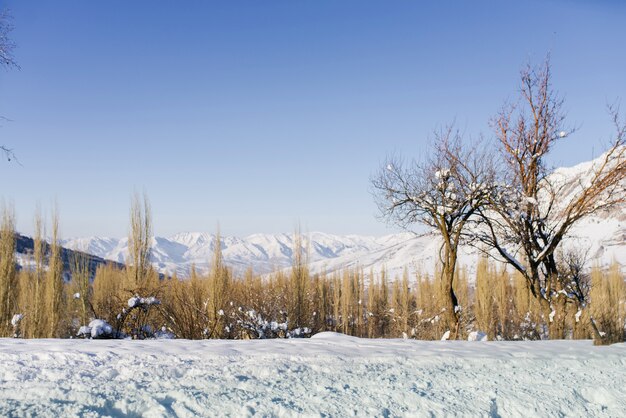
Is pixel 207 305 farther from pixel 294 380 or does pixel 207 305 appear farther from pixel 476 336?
pixel 294 380

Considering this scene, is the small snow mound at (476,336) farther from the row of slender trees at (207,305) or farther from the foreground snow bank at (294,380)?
the foreground snow bank at (294,380)

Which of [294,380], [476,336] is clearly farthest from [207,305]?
[294,380]

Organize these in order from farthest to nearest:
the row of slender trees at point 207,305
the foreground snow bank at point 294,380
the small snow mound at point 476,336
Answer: the row of slender trees at point 207,305 < the small snow mound at point 476,336 < the foreground snow bank at point 294,380

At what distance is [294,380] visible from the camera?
182 inches

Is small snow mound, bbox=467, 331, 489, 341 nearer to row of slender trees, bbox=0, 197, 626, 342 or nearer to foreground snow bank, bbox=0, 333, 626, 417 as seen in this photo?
row of slender trees, bbox=0, 197, 626, 342

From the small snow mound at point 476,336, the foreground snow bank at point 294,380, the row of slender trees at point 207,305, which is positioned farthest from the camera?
the row of slender trees at point 207,305

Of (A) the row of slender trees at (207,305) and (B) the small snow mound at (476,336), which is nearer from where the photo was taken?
(B) the small snow mound at (476,336)

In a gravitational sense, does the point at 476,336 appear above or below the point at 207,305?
below

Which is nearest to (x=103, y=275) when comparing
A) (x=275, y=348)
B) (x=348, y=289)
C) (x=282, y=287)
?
(x=282, y=287)

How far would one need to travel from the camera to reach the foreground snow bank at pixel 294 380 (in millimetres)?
3906

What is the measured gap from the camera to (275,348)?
5695mm

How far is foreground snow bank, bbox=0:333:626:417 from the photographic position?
154 inches

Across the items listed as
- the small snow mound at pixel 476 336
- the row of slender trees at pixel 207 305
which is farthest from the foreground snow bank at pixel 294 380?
the row of slender trees at pixel 207 305

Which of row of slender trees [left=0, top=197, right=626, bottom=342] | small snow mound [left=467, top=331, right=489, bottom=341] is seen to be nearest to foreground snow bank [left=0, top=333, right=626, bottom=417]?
small snow mound [left=467, top=331, right=489, bottom=341]
